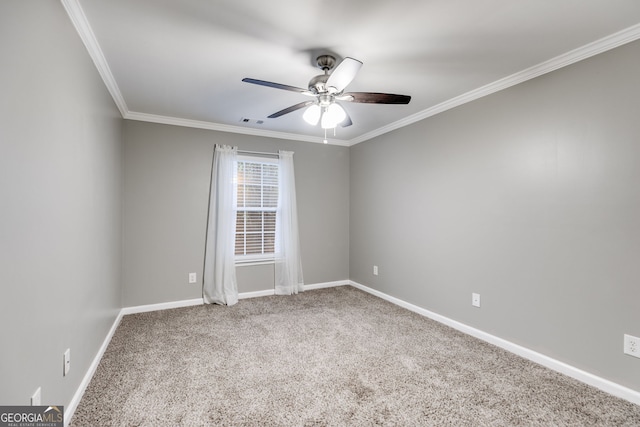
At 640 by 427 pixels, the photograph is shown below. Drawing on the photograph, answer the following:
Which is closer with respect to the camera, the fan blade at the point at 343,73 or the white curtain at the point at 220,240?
the fan blade at the point at 343,73

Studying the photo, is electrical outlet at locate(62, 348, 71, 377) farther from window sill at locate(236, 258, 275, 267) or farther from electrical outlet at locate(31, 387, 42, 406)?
window sill at locate(236, 258, 275, 267)

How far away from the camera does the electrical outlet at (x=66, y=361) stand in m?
1.69

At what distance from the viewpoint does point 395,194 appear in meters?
4.00

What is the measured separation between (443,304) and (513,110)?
6.59 ft

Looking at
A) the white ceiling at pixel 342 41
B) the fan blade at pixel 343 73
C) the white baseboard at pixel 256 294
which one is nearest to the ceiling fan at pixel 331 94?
the fan blade at pixel 343 73

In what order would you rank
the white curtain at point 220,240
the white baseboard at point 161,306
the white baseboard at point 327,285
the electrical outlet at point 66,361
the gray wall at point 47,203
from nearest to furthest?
the gray wall at point 47,203, the electrical outlet at point 66,361, the white baseboard at point 161,306, the white curtain at point 220,240, the white baseboard at point 327,285

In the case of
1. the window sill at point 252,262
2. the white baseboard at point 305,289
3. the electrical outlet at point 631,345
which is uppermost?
the window sill at point 252,262

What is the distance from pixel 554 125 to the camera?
7.81 ft

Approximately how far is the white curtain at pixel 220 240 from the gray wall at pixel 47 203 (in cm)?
157

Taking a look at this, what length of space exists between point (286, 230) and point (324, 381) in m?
2.49

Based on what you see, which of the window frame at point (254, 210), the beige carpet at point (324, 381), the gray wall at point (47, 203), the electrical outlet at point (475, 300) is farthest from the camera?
the window frame at point (254, 210)

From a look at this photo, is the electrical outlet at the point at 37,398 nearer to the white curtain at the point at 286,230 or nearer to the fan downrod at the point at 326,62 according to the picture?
the fan downrod at the point at 326,62

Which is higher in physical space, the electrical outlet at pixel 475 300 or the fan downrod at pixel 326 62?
the fan downrod at pixel 326 62

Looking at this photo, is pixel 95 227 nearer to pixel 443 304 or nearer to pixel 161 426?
pixel 161 426
